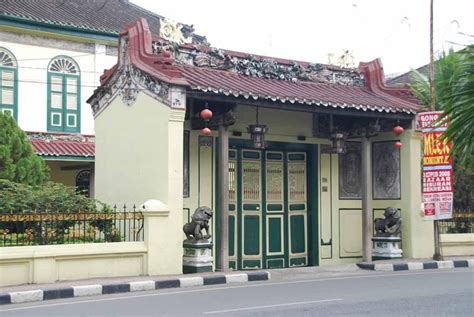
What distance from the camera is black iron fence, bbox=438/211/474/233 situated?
19892mm

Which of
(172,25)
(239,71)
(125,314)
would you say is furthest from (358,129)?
(125,314)

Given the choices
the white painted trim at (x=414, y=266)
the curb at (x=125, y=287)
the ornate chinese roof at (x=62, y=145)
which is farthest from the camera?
the ornate chinese roof at (x=62, y=145)

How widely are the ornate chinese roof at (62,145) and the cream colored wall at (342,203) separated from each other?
7882 mm

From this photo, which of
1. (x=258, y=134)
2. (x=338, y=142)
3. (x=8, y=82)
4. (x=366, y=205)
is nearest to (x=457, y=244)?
(x=366, y=205)

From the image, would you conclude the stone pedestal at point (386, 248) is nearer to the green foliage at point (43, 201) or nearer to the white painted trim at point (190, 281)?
the white painted trim at point (190, 281)

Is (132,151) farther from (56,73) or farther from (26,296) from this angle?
(56,73)

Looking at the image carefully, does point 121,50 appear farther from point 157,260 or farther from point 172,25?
point 157,260

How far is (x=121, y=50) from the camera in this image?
16375 mm

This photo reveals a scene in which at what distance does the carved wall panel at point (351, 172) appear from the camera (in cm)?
1930

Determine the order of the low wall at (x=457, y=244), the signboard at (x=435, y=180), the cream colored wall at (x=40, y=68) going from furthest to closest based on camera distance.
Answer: the cream colored wall at (x=40, y=68) → the low wall at (x=457, y=244) → the signboard at (x=435, y=180)

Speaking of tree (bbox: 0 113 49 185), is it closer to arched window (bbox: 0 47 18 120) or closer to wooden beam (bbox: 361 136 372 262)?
arched window (bbox: 0 47 18 120)

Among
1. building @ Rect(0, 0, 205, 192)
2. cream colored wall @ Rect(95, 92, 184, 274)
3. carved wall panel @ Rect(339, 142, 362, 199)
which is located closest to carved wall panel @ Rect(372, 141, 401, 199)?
carved wall panel @ Rect(339, 142, 362, 199)

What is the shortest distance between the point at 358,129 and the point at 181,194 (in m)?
5.32

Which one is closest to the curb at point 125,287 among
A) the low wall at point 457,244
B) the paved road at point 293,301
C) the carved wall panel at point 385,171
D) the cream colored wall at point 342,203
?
the paved road at point 293,301
